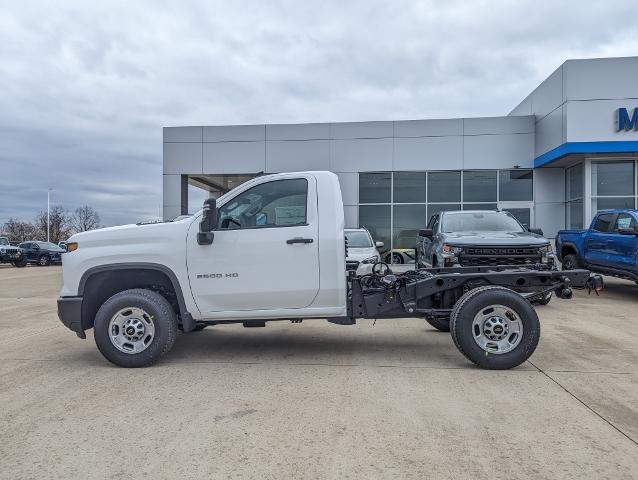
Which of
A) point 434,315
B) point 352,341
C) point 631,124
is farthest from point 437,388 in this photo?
point 631,124

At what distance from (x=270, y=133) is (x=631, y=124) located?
495 inches

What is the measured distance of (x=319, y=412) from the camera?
13.2ft

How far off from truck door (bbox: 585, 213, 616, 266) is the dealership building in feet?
17.7

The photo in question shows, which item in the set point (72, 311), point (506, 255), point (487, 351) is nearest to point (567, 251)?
point (506, 255)

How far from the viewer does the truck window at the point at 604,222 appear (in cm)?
1181

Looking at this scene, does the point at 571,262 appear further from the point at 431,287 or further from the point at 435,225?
the point at 431,287

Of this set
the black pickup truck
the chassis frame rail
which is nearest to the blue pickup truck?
the black pickup truck

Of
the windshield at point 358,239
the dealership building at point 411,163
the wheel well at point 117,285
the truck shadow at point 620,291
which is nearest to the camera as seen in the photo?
the wheel well at point 117,285

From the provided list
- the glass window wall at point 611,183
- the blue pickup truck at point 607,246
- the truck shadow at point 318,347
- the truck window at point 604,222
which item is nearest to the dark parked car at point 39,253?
the truck shadow at point 318,347

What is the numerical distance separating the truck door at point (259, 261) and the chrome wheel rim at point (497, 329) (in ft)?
5.78

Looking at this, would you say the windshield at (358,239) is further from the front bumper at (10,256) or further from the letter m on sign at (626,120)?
the front bumper at (10,256)

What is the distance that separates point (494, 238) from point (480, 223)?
4.07ft

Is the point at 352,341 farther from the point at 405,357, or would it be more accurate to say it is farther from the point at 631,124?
the point at 631,124

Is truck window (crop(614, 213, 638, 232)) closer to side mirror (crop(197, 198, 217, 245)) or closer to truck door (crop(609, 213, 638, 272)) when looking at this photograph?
truck door (crop(609, 213, 638, 272))
